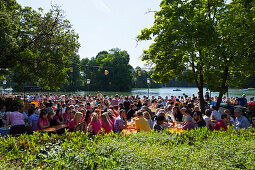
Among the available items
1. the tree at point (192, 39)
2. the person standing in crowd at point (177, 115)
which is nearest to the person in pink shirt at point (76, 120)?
the person standing in crowd at point (177, 115)

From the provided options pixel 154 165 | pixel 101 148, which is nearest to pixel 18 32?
pixel 101 148

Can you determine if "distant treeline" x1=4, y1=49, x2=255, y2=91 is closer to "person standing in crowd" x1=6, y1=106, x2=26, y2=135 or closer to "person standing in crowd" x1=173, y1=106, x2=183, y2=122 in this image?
"person standing in crowd" x1=173, y1=106, x2=183, y2=122

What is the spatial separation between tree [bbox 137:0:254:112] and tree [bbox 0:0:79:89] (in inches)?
273

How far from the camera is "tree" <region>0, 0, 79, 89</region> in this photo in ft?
51.4

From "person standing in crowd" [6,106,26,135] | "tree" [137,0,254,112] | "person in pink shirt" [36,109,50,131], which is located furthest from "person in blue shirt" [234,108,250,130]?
"person standing in crowd" [6,106,26,135]

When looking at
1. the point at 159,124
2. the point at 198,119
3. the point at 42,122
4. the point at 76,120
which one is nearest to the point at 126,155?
the point at 159,124

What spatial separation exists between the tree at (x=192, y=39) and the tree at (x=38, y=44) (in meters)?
6.93

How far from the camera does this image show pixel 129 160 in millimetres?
3672

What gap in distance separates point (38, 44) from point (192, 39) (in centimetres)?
1134

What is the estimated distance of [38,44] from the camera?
15875mm

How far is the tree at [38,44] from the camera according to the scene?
51.4 feet

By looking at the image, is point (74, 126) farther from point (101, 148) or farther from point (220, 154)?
point (220, 154)

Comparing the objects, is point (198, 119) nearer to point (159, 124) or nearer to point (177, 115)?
point (159, 124)

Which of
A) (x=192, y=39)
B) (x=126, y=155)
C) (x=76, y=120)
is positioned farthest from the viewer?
(x=192, y=39)
